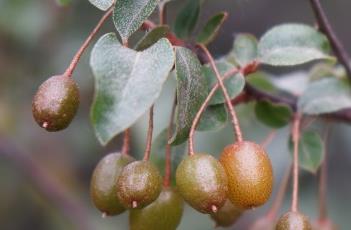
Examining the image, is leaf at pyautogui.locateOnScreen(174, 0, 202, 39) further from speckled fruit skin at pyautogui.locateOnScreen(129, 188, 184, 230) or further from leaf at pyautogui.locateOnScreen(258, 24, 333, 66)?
speckled fruit skin at pyautogui.locateOnScreen(129, 188, 184, 230)

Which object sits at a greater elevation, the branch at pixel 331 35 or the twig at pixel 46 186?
the branch at pixel 331 35

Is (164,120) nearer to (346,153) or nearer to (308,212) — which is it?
(308,212)

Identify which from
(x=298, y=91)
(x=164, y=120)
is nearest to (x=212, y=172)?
(x=298, y=91)

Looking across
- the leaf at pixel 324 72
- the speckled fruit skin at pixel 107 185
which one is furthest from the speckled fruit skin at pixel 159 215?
the leaf at pixel 324 72

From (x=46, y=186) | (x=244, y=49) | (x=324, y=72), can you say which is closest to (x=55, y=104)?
(x=244, y=49)

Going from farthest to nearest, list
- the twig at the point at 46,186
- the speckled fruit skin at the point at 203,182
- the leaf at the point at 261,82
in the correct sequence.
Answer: the twig at the point at 46,186 → the leaf at the point at 261,82 → the speckled fruit skin at the point at 203,182

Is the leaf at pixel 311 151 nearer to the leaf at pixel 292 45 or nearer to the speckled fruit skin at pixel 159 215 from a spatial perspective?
the leaf at pixel 292 45

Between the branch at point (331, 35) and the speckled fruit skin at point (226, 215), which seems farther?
the branch at point (331, 35)

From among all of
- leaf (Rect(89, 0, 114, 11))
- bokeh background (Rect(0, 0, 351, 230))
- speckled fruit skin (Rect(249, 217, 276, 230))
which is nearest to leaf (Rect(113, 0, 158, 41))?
leaf (Rect(89, 0, 114, 11))
